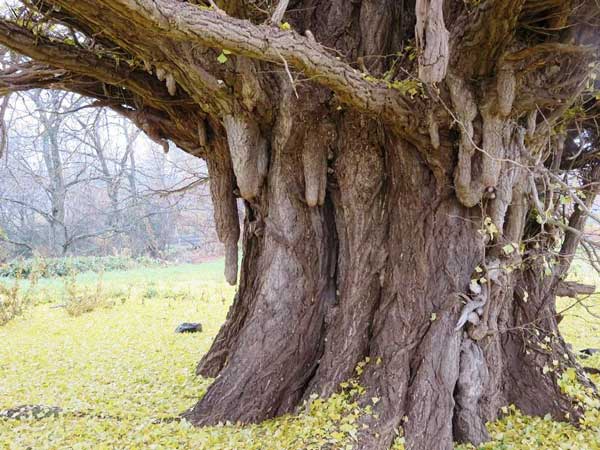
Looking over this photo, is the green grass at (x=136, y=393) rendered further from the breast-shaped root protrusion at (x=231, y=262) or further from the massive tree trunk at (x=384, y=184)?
the breast-shaped root protrusion at (x=231, y=262)

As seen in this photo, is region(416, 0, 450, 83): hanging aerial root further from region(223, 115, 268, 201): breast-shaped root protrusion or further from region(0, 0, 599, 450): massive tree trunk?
region(223, 115, 268, 201): breast-shaped root protrusion

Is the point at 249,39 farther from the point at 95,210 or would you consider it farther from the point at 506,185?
the point at 95,210

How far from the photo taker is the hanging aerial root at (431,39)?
6.30ft

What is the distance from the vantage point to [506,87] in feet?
8.59

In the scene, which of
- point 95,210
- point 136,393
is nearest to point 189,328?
point 136,393

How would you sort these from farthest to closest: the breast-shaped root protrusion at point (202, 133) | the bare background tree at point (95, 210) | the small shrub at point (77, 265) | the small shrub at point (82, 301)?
the bare background tree at point (95, 210), the small shrub at point (77, 265), the small shrub at point (82, 301), the breast-shaped root protrusion at point (202, 133)

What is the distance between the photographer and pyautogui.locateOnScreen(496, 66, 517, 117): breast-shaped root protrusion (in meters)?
2.61

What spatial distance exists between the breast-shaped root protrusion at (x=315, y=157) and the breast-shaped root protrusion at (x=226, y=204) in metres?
0.78

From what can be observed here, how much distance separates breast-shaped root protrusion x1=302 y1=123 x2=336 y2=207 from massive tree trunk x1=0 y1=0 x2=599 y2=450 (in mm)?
15

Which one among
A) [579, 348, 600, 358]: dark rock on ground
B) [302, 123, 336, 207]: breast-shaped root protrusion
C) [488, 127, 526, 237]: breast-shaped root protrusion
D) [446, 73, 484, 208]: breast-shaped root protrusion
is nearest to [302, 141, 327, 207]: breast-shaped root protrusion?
[302, 123, 336, 207]: breast-shaped root protrusion

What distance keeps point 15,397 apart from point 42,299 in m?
6.59

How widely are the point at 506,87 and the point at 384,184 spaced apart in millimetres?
1080

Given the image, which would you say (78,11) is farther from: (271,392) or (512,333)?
(512,333)

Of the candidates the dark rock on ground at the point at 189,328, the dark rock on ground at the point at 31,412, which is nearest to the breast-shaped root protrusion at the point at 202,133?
A: the dark rock on ground at the point at 31,412
